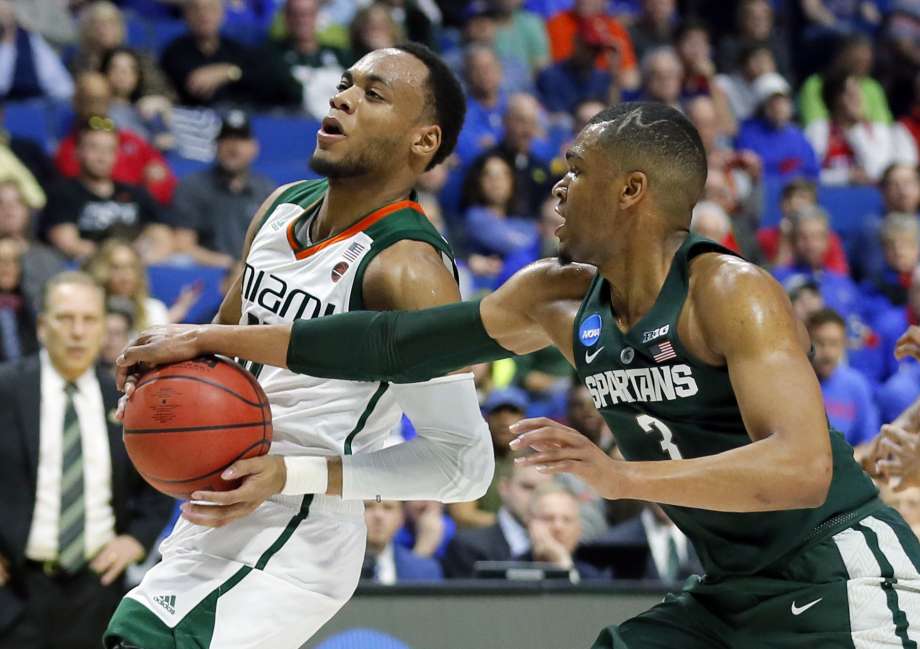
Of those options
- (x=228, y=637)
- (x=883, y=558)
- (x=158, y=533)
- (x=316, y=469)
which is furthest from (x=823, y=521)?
(x=158, y=533)

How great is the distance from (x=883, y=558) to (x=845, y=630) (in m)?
0.20

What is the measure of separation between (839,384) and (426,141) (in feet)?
16.2

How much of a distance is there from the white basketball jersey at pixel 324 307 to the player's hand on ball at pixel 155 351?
0.32m

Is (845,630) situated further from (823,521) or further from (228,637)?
(228,637)

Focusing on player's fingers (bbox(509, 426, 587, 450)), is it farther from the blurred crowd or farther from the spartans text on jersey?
the blurred crowd

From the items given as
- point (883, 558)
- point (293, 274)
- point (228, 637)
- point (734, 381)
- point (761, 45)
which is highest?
point (761, 45)

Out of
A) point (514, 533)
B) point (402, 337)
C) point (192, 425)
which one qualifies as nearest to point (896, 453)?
point (402, 337)

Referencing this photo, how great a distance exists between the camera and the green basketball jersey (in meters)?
3.29

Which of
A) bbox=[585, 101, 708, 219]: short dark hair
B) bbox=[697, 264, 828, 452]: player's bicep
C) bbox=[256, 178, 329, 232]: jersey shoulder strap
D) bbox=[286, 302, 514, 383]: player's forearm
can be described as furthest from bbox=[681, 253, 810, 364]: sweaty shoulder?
bbox=[256, 178, 329, 232]: jersey shoulder strap

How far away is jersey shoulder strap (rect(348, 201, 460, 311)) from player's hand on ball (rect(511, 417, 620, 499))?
101cm

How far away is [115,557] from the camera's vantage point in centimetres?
602

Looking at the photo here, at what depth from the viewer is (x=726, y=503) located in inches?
119

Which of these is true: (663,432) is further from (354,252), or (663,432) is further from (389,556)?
(389,556)

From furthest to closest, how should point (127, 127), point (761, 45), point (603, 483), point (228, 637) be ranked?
point (761, 45)
point (127, 127)
point (228, 637)
point (603, 483)
